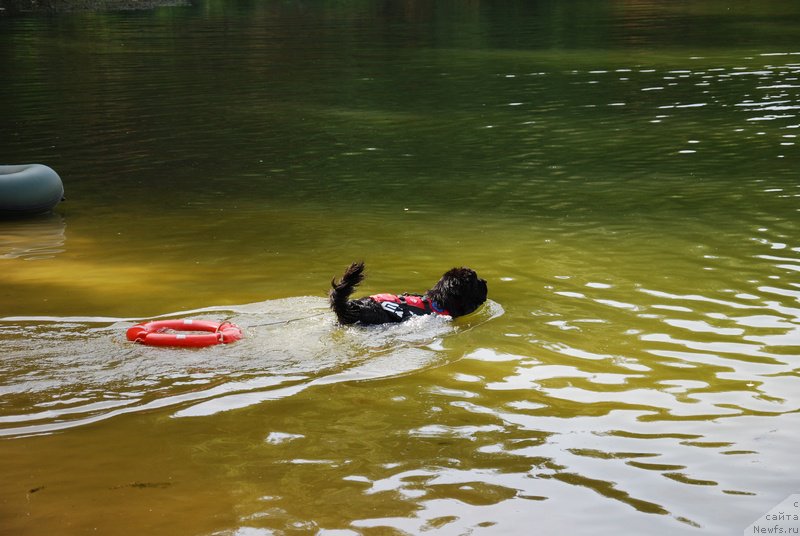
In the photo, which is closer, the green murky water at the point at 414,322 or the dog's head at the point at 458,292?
the green murky water at the point at 414,322

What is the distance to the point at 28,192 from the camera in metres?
13.7

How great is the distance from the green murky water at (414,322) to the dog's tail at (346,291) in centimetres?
23

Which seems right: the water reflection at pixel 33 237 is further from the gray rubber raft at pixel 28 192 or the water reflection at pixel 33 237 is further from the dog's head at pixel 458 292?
the dog's head at pixel 458 292

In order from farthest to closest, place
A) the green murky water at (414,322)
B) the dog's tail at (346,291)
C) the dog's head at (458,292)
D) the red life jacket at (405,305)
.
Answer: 1. the dog's head at (458,292)
2. the red life jacket at (405,305)
3. the dog's tail at (346,291)
4. the green murky water at (414,322)

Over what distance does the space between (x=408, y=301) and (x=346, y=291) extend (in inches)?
27.9

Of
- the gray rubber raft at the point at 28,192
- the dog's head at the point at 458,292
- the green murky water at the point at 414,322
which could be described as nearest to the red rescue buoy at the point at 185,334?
the green murky water at the point at 414,322

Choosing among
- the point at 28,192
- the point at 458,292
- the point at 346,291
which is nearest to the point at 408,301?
the point at 458,292

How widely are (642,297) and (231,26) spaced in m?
39.4

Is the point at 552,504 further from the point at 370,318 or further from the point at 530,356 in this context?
the point at 370,318

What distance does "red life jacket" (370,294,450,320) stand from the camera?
8.45 metres

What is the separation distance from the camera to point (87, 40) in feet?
131

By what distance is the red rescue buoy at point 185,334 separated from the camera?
798 cm

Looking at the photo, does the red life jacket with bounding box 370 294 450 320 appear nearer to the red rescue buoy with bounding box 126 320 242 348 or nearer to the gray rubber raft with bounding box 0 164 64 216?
the red rescue buoy with bounding box 126 320 242 348

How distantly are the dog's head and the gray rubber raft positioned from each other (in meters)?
7.24
